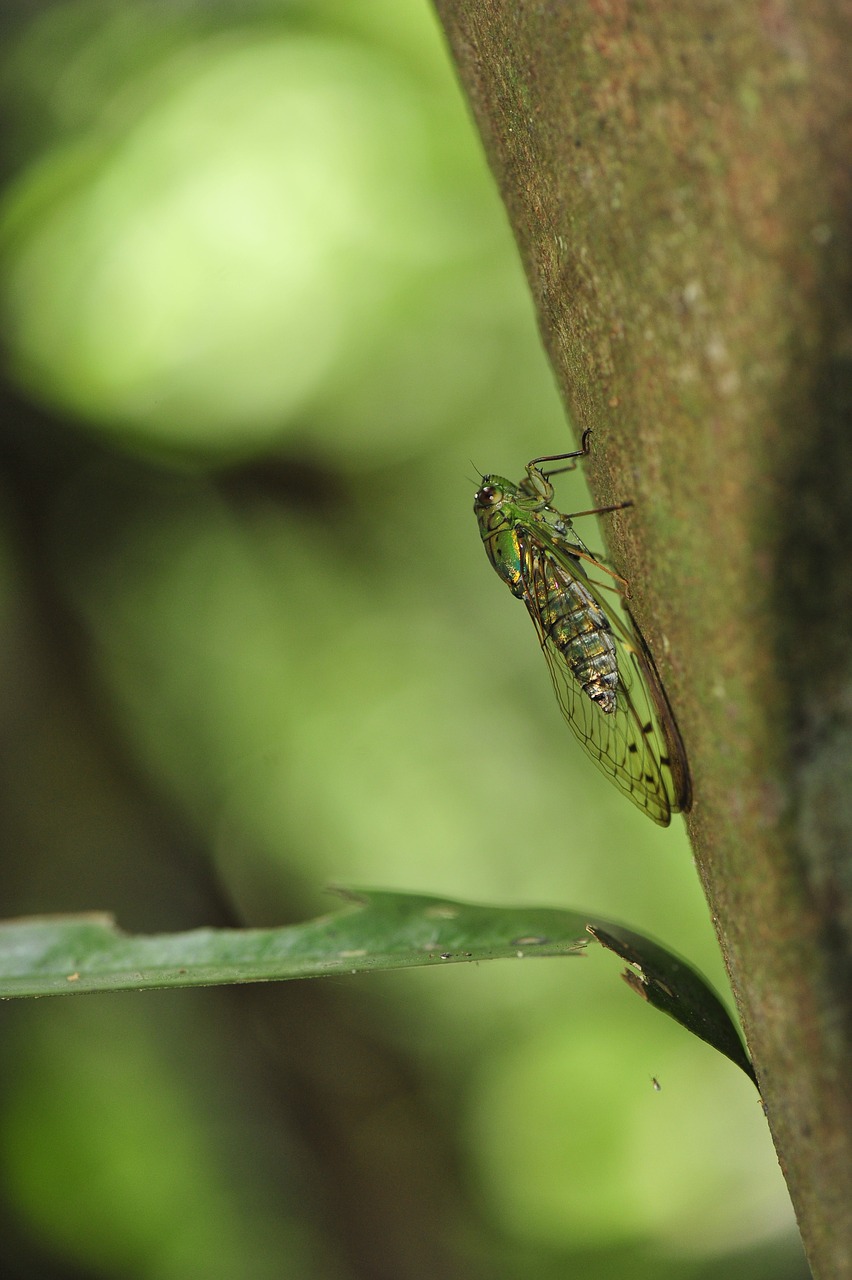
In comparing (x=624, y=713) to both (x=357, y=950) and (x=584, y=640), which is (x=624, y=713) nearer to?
(x=584, y=640)

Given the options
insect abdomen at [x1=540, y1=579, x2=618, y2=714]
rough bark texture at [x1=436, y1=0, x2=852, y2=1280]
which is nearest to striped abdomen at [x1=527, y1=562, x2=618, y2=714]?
insect abdomen at [x1=540, y1=579, x2=618, y2=714]

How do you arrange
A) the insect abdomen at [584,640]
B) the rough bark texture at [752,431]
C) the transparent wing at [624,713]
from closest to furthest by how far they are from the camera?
the rough bark texture at [752,431]
the transparent wing at [624,713]
the insect abdomen at [584,640]

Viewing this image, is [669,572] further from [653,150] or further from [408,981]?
[408,981]

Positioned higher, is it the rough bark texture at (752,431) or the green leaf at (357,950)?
the rough bark texture at (752,431)

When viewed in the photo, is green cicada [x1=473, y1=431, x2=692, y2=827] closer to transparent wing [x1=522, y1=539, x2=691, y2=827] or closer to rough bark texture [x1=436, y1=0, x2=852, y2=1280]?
transparent wing [x1=522, y1=539, x2=691, y2=827]

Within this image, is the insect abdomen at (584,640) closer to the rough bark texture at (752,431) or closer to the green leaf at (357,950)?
the green leaf at (357,950)

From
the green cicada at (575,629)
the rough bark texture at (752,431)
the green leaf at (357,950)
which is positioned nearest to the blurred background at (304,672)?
the green cicada at (575,629)
